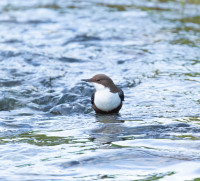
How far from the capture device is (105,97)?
676 cm

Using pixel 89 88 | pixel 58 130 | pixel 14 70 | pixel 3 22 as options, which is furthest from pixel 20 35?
pixel 58 130

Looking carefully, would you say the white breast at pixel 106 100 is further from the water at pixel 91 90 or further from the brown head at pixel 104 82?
the water at pixel 91 90

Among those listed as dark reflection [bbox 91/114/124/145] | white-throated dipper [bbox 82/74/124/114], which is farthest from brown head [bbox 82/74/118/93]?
dark reflection [bbox 91/114/124/145]

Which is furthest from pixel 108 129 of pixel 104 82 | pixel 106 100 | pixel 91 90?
pixel 91 90

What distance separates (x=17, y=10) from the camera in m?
16.1

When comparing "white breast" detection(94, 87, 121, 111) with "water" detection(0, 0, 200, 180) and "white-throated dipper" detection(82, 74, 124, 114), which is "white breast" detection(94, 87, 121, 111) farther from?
"water" detection(0, 0, 200, 180)

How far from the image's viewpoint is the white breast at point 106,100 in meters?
6.77

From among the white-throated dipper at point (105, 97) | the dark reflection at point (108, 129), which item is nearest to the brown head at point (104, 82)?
the white-throated dipper at point (105, 97)

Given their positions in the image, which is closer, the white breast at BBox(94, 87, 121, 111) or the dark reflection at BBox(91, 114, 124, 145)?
the dark reflection at BBox(91, 114, 124, 145)

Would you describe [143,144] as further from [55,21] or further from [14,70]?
[55,21]

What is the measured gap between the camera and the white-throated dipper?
6.77 m

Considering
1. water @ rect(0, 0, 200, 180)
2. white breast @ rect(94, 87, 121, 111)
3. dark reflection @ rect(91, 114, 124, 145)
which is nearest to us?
water @ rect(0, 0, 200, 180)

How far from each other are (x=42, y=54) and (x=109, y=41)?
213cm

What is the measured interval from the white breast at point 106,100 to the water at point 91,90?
0.59ft
